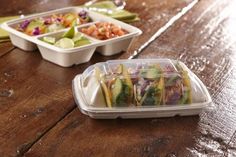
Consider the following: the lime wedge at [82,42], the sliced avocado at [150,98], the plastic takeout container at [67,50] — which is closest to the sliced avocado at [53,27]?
the plastic takeout container at [67,50]

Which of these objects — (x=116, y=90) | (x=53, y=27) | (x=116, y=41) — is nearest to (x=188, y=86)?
(x=116, y=90)

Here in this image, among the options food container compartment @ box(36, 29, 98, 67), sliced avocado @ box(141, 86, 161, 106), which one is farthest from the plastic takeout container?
sliced avocado @ box(141, 86, 161, 106)

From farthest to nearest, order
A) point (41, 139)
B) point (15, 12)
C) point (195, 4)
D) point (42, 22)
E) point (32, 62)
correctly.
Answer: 1. point (195, 4)
2. point (15, 12)
3. point (42, 22)
4. point (32, 62)
5. point (41, 139)

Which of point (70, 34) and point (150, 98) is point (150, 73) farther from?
point (70, 34)

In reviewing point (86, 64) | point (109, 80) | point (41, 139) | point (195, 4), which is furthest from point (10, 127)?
point (195, 4)

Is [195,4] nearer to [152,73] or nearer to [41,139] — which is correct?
[152,73]

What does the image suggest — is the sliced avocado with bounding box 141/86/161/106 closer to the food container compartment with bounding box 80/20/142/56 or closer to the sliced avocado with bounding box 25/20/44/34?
the food container compartment with bounding box 80/20/142/56

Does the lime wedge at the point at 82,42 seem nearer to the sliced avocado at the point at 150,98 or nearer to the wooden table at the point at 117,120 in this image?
the wooden table at the point at 117,120
